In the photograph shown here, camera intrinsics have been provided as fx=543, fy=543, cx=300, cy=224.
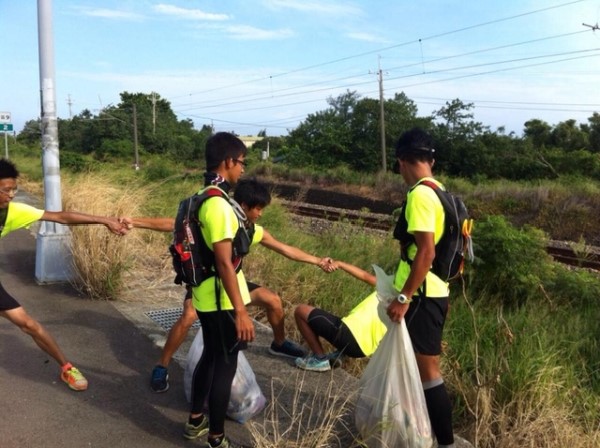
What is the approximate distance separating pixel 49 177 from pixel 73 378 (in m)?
3.61

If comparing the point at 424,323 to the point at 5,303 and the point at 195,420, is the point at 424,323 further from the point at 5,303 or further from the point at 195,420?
the point at 5,303

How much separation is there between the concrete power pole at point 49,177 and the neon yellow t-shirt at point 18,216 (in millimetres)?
2865

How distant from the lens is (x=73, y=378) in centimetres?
380

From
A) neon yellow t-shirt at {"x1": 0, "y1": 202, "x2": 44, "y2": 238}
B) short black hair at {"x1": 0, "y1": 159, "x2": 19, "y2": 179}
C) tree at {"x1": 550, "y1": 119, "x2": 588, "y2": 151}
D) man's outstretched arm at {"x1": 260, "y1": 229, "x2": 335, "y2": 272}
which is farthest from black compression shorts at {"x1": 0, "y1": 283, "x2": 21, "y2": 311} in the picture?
tree at {"x1": 550, "y1": 119, "x2": 588, "y2": 151}

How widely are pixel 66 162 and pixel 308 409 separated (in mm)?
24365

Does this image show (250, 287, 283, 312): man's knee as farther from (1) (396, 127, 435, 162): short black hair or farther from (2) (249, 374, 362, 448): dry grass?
(1) (396, 127, 435, 162): short black hair

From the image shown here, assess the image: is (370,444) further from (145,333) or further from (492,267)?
(492,267)

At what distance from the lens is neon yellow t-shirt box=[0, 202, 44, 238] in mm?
3582

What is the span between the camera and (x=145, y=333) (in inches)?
193

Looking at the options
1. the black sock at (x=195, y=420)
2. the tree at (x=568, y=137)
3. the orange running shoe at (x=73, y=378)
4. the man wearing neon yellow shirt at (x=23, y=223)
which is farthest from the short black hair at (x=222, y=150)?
the tree at (x=568, y=137)

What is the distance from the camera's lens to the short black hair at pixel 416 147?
287 cm

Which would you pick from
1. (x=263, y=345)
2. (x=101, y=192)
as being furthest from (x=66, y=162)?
(x=263, y=345)

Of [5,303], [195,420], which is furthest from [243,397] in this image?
[5,303]

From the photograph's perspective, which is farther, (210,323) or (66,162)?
(66,162)
